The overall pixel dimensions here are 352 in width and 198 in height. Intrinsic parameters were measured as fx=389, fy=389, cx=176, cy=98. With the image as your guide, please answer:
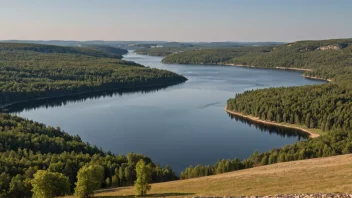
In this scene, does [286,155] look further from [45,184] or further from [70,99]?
[70,99]

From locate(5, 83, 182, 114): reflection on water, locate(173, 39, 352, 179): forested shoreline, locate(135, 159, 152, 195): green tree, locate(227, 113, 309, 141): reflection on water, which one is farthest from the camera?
locate(5, 83, 182, 114): reflection on water

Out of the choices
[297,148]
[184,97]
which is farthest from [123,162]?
[184,97]

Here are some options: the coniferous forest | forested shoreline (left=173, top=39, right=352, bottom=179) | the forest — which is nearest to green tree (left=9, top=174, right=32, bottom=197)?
the forest

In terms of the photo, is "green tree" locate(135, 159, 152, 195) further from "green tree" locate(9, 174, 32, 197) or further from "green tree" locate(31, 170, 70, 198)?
"green tree" locate(9, 174, 32, 197)

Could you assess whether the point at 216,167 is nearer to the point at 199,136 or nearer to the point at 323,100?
the point at 199,136

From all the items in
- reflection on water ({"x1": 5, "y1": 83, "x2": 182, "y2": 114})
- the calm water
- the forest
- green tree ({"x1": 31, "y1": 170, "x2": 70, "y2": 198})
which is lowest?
reflection on water ({"x1": 5, "y1": 83, "x2": 182, "y2": 114})

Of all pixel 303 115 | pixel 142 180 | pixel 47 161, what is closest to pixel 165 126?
pixel 303 115
